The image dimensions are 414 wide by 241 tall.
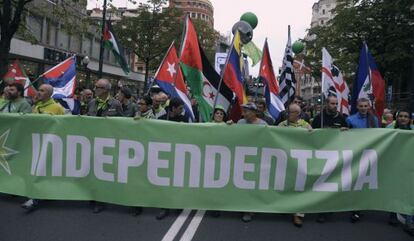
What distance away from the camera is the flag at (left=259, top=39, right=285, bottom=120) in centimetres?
977

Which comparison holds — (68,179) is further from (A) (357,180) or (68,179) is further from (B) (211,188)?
(A) (357,180)

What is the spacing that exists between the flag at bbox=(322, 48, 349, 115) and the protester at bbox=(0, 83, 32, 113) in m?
4.86

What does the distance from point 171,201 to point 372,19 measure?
26.4 m

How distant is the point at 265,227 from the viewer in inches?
238

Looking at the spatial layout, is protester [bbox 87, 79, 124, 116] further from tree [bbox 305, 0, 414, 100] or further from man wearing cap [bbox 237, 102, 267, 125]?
tree [bbox 305, 0, 414, 100]

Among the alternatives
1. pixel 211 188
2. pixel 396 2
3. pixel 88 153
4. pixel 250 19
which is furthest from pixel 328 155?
pixel 396 2

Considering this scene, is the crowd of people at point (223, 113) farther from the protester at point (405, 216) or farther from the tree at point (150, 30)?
the tree at point (150, 30)

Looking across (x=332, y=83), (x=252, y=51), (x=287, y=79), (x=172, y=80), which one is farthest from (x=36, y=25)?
(x=332, y=83)

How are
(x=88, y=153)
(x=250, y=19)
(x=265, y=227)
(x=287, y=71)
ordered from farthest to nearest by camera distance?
1. (x=250, y=19)
2. (x=287, y=71)
3. (x=88, y=153)
4. (x=265, y=227)

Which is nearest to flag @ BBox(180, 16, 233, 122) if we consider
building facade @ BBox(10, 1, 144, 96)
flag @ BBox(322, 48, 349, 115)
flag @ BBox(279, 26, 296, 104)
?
flag @ BBox(322, 48, 349, 115)

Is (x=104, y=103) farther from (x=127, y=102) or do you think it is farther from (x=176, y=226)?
(x=176, y=226)

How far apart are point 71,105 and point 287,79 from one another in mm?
5118

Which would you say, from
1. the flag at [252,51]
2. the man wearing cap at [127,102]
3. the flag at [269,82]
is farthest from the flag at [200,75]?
the flag at [252,51]

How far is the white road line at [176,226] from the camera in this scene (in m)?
5.57
